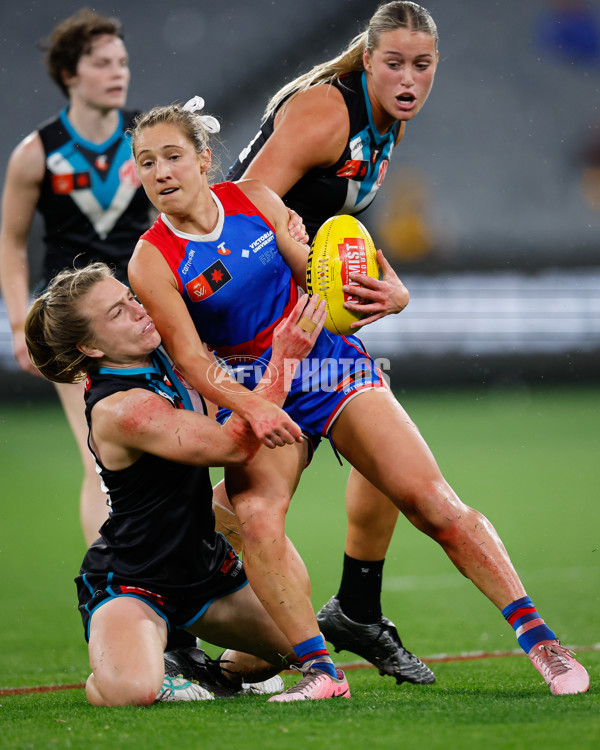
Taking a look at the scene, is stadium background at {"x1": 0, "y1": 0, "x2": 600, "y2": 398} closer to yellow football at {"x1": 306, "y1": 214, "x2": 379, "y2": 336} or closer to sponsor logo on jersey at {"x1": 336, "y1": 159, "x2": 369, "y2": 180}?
sponsor logo on jersey at {"x1": 336, "y1": 159, "x2": 369, "y2": 180}

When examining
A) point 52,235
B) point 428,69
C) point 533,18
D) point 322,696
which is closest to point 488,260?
point 533,18

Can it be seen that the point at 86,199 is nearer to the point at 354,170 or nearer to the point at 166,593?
the point at 354,170

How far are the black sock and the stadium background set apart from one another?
9487mm

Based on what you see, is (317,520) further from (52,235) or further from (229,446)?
(229,446)

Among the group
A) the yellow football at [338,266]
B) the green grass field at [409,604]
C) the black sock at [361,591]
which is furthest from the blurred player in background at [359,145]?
the yellow football at [338,266]

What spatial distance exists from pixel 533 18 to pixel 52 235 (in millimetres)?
13137

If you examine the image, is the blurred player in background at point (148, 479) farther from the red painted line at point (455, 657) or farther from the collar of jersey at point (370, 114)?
the collar of jersey at point (370, 114)

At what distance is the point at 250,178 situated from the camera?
12.0 ft

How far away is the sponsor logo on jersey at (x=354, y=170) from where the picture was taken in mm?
3844

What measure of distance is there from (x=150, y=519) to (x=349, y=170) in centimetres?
146

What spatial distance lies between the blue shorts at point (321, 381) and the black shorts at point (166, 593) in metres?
0.52

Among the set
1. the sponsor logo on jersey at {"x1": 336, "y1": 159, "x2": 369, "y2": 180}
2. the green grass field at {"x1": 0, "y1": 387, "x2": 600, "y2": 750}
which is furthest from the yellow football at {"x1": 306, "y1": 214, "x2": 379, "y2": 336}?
the green grass field at {"x1": 0, "y1": 387, "x2": 600, "y2": 750}

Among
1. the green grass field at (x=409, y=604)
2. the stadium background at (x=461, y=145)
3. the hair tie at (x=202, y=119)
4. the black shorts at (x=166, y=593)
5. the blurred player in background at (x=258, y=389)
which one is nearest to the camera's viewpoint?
the green grass field at (x=409, y=604)

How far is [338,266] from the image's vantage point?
3.23m
